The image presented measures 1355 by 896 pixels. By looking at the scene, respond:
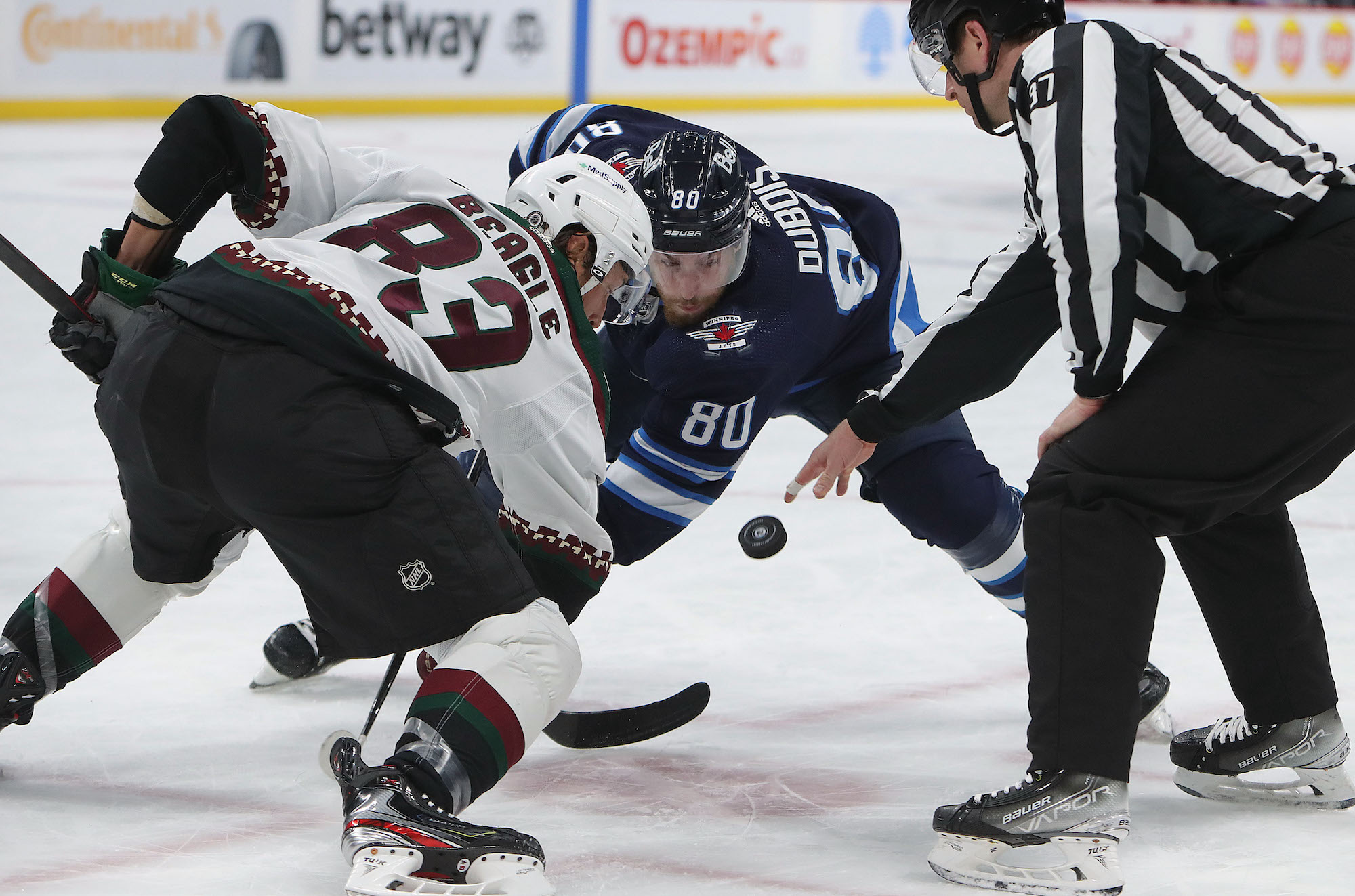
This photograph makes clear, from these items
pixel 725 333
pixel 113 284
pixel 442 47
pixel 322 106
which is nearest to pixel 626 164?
pixel 725 333

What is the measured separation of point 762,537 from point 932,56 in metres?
0.83

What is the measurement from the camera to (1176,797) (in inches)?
90.4

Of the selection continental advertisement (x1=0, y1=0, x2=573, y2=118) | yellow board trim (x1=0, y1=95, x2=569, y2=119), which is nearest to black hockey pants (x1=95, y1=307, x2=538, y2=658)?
yellow board trim (x1=0, y1=95, x2=569, y2=119)

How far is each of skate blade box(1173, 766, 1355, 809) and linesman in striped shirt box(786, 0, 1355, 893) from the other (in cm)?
38

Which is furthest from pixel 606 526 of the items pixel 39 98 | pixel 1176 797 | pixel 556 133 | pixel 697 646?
pixel 39 98

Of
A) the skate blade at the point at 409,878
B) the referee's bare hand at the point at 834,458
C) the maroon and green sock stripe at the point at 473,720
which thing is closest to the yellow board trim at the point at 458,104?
the referee's bare hand at the point at 834,458

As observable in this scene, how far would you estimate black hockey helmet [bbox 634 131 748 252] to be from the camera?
2.46m

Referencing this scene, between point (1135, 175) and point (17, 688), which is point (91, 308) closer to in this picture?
point (17, 688)

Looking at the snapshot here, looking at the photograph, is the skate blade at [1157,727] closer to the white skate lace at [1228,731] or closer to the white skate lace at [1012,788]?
the white skate lace at [1228,731]

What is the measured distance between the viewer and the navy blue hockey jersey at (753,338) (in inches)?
99.7

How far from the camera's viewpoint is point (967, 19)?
2047 mm

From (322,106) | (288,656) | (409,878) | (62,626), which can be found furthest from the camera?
(322,106)

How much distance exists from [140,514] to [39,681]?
1.02 ft

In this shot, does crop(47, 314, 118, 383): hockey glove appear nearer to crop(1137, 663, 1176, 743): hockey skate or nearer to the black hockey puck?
the black hockey puck
